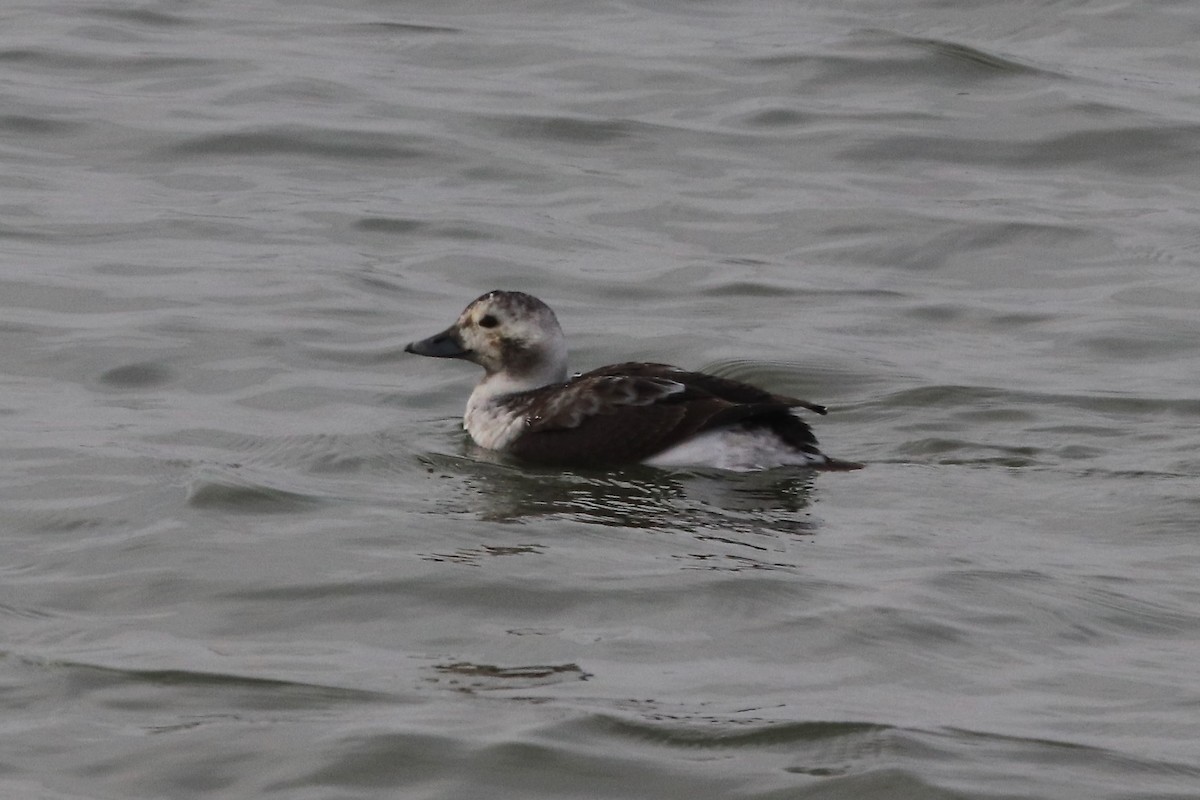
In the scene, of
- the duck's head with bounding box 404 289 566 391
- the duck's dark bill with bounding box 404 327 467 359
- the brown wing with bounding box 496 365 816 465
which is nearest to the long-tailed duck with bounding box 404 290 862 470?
the brown wing with bounding box 496 365 816 465

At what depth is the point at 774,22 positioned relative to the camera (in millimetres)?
18000

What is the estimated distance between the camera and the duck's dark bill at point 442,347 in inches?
404

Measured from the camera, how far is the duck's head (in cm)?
1013

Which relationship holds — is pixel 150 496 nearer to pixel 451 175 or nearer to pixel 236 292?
pixel 236 292

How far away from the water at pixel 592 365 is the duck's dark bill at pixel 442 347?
12.8 inches

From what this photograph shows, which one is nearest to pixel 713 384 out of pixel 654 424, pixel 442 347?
pixel 654 424

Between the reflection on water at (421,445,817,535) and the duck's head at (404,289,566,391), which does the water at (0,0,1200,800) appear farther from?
the duck's head at (404,289,566,391)

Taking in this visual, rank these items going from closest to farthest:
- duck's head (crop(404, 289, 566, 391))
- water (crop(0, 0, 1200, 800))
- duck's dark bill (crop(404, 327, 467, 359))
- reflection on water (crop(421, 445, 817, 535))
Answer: water (crop(0, 0, 1200, 800)) < reflection on water (crop(421, 445, 817, 535)) < duck's head (crop(404, 289, 566, 391)) < duck's dark bill (crop(404, 327, 467, 359))

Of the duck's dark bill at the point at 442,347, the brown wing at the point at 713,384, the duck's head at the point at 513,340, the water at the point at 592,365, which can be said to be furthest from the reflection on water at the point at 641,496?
the duck's dark bill at the point at 442,347

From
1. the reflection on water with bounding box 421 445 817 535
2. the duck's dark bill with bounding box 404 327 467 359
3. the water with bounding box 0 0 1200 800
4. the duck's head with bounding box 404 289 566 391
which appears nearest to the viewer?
the water with bounding box 0 0 1200 800

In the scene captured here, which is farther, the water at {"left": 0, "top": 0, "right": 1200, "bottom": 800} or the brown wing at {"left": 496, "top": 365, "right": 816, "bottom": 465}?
the brown wing at {"left": 496, "top": 365, "right": 816, "bottom": 465}

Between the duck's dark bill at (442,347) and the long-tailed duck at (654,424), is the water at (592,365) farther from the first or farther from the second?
the duck's dark bill at (442,347)

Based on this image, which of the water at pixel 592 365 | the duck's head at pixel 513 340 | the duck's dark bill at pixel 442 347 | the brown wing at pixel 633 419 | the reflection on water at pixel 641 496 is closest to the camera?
the water at pixel 592 365

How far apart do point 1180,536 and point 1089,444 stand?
1394mm
